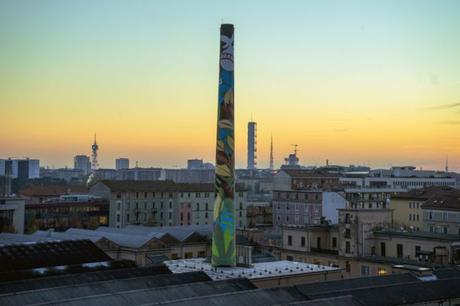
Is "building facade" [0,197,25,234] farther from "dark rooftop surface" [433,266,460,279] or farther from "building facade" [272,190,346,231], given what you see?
"dark rooftop surface" [433,266,460,279]

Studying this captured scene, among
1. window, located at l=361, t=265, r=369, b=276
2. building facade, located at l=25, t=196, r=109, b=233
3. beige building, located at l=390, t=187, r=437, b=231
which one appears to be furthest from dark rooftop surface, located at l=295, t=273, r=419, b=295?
building facade, located at l=25, t=196, r=109, b=233

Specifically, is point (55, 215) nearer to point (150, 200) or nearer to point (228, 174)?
point (150, 200)

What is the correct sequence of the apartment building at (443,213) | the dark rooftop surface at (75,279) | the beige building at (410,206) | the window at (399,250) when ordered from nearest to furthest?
the dark rooftop surface at (75,279) → the window at (399,250) → the apartment building at (443,213) → the beige building at (410,206)

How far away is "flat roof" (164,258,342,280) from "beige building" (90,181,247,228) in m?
42.7

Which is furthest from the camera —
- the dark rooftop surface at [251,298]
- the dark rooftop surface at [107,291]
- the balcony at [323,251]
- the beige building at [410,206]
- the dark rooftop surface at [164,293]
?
the beige building at [410,206]

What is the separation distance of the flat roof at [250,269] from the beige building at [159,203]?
4266 centimetres

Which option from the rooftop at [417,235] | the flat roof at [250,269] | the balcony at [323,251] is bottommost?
the flat roof at [250,269]

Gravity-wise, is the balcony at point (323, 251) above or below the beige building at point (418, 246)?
below

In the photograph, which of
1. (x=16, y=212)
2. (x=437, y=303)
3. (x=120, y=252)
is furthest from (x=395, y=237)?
(x=16, y=212)

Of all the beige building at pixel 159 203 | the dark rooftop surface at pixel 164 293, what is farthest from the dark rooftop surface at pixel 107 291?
the beige building at pixel 159 203

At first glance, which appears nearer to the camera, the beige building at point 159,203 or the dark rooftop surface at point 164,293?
the dark rooftop surface at point 164,293

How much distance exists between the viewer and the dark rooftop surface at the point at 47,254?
121 feet

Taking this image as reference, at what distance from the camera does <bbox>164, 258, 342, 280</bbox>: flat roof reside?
40.2m

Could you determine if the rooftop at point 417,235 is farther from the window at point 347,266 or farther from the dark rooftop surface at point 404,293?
the dark rooftop surface at point 404,293
